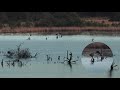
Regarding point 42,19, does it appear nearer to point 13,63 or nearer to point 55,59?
point 55,59

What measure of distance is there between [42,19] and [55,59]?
42 cm

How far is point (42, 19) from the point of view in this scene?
13.8 ft

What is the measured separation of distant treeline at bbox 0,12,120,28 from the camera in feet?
13.7

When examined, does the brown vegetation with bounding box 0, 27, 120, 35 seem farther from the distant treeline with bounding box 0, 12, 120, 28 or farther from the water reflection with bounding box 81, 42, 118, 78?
the water reflection with bounding box 81, 42, 118, 78

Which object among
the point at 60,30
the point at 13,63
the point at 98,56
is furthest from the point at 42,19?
the point at 98,56

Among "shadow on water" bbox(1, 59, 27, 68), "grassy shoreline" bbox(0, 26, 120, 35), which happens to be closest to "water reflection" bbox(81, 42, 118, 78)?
"grassy shoreline" bbox(0, 26, 120, 35)

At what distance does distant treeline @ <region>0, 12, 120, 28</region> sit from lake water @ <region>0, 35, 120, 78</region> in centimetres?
13

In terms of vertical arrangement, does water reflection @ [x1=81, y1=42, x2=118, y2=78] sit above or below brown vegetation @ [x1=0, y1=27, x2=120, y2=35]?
below

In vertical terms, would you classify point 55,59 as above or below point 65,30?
below

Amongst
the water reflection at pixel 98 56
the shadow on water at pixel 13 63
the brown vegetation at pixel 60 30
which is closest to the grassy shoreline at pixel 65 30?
the brown vegetation at pixel 60 30

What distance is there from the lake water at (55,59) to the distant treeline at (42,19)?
0.43 feet
